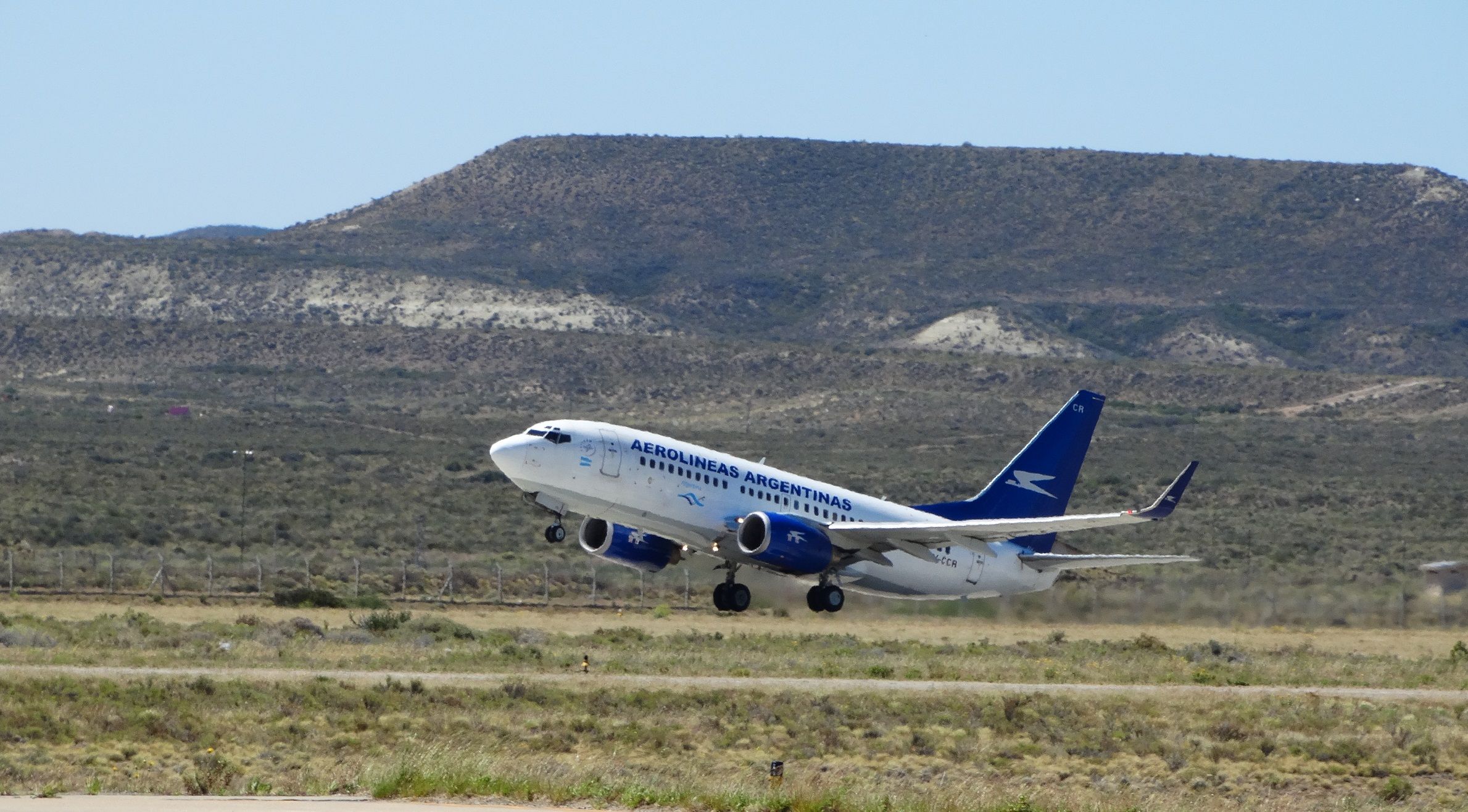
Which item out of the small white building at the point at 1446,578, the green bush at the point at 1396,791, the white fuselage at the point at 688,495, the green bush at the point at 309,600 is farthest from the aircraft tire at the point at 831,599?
the small white building at the point at 1446,578

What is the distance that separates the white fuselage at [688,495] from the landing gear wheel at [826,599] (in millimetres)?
332

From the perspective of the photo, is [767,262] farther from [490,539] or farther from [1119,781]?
[1119,781]

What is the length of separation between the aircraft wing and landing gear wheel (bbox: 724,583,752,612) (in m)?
2.24

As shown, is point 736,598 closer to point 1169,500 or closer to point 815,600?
point 815,600

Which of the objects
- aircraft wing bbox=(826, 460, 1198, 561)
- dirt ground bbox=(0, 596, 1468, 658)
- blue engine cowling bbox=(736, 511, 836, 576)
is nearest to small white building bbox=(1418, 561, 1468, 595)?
dirt ground bbox=(0, 596, 1468, 658)

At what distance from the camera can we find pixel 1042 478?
4819 centimetres

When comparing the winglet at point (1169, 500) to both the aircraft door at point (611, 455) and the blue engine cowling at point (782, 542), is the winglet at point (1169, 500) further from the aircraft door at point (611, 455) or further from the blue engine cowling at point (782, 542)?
the aircraft door at point (611, 455)

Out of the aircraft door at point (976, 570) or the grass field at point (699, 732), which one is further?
the aircraft door at point (976, 570)

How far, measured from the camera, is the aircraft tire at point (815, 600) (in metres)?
42.6

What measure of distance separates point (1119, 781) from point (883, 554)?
40.0 feet

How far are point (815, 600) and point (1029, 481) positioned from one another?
787cm

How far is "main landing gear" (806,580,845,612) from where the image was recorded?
42.6 metres

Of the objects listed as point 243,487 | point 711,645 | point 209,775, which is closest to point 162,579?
point 711,645

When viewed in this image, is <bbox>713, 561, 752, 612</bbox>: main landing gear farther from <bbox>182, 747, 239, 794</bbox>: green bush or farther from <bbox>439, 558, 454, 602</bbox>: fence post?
<bbox>439, 558, 454, 602</bbox>: fence post
